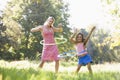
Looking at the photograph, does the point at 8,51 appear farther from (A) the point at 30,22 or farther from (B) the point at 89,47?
(B) the point at 89,47

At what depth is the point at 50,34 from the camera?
8.86 m

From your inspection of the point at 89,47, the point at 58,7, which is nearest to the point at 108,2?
the point at 58,7

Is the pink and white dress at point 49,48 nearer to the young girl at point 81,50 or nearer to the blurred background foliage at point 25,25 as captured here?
the young girl at point 81,50

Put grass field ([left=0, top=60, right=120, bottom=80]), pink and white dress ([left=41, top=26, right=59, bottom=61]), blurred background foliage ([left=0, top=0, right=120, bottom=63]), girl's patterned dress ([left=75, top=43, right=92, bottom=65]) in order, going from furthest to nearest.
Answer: blurred background foliage ([left=0, top=0, right=120, bottom=63]) → pink and white dress ([left=41, top=26, right=59, bottom=61]) → girl's patterned dress ([left=75, top=43, right=92, bottom=65]) → grass field ([left=0, top=60, right=120, bottom=80])

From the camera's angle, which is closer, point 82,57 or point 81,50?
point 82,57

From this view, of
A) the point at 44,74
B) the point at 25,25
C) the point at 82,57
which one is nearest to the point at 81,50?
the point at 82,57

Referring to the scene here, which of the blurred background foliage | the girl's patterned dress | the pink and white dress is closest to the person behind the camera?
the girl's patterned dress

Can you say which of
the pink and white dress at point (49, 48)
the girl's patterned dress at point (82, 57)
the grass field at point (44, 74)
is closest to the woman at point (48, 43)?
the pink and white dress at point (49, 48)

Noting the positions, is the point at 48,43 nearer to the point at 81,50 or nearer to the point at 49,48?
the point at 49,48

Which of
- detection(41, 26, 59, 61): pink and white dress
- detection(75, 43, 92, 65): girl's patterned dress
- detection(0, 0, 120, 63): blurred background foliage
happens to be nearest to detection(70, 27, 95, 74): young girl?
detection(75, 43, 92, 65): girl's patterned dress

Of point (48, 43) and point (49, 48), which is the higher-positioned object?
point (48, 43)

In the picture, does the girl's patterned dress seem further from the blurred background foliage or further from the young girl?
the blurred background foliage

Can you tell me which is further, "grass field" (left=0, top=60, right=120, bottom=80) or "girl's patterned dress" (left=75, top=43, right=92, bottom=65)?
"girl's patterned dress" (left=75, top=43, right=92, bottom=65)

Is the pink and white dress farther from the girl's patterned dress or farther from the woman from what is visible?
the girl's patterned dress
